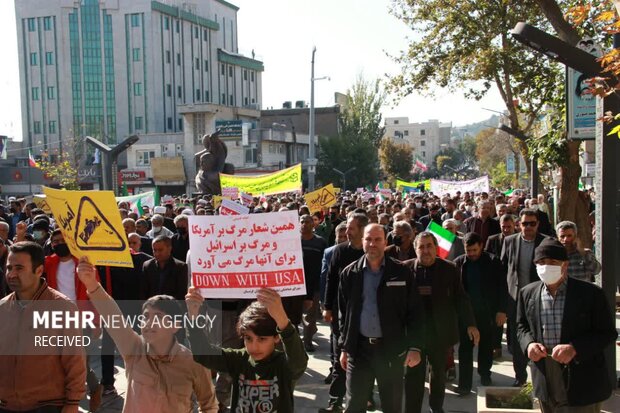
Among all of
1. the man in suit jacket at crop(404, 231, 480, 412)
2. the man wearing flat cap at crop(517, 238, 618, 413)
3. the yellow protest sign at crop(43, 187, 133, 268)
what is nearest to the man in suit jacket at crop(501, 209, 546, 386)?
the man in suit jacket at crop(404, 231, 480, 412)

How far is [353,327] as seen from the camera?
5562mm

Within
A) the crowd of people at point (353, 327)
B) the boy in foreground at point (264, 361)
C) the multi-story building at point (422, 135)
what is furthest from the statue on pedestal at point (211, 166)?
the multi-story building at point (422, 135)

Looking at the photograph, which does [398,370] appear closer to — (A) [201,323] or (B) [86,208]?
(A) [201,323]

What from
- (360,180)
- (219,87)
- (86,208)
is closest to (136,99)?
(219,87)

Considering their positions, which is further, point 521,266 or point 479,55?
point 479,55

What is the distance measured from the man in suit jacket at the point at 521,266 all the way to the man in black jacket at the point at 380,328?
6.71 ft

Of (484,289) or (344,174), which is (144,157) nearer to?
(344,174)

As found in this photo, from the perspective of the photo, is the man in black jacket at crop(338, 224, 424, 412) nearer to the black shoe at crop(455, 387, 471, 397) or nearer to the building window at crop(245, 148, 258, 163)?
the black shoe at crop(455, 387, 471, 397)

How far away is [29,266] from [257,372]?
1.75 meters

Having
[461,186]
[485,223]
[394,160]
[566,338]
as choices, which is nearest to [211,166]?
[461,186]

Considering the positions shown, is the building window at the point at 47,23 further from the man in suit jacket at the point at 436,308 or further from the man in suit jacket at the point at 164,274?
the man in suit jacket at the point at 436,308

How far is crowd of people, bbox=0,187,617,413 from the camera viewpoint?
4031 mm

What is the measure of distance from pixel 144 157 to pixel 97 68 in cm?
2116

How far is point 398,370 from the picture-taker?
18.2 ft
